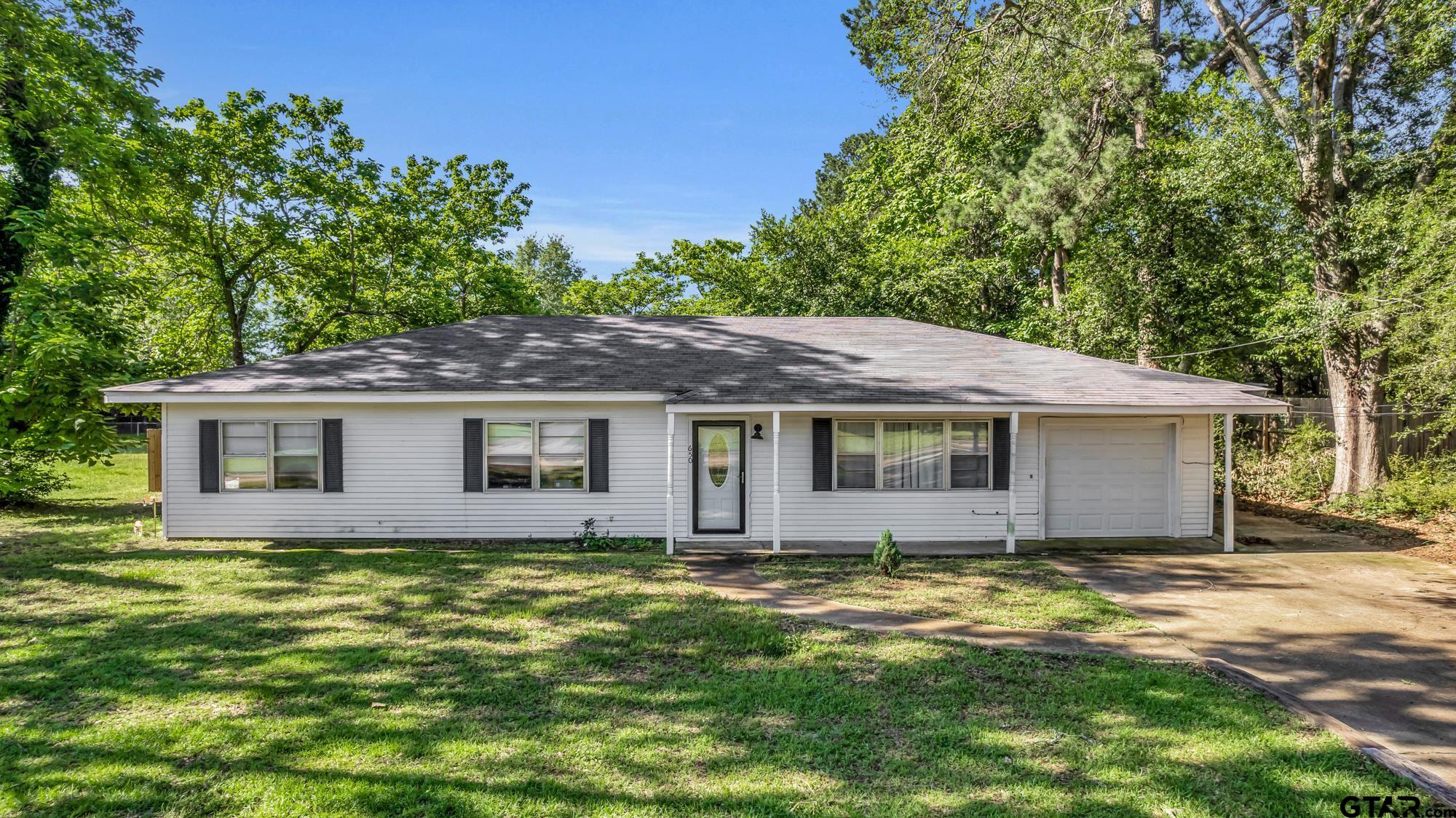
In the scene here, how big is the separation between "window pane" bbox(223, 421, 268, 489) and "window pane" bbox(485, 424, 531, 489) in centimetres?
375

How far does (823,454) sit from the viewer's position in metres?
10.8

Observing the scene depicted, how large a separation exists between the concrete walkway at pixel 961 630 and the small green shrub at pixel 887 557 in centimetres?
146

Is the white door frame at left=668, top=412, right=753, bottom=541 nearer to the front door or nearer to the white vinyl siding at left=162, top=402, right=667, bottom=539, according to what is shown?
the front door

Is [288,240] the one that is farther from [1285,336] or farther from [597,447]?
[1285,336]

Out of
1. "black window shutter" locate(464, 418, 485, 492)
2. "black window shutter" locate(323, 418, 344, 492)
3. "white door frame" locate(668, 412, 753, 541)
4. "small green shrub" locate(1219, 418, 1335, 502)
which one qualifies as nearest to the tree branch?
"small green shrub" locate(1219, 418, 1335, 502)

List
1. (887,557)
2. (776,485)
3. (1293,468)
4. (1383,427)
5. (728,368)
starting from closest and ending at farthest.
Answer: (887,557) → (776,485) → (728,368) → (1383,427) → (1293,468)

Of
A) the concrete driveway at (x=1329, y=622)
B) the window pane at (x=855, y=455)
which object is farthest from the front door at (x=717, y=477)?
the concrete driveway at (x=1329, y=622)

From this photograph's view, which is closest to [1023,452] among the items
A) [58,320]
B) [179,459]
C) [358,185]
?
[179,459]

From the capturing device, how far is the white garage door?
11.2 metres

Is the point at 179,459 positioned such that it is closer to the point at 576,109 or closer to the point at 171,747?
the point at 171,747

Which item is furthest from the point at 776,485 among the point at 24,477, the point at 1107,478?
the point at 24,477

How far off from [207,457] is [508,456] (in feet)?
16.3

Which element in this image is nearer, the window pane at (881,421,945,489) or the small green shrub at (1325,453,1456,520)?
the window pane at (881,421,945,489)

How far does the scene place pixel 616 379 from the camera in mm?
11109
